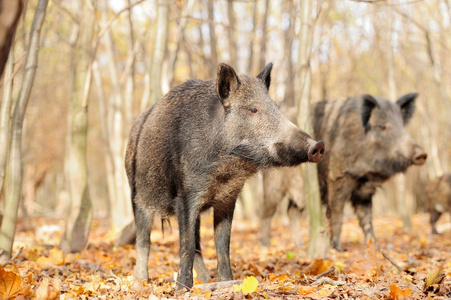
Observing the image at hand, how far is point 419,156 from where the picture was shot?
25.6 feet

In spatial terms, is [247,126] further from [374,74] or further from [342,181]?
[374,74]

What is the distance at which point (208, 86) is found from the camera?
499 cm

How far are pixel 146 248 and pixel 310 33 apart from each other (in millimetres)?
3514

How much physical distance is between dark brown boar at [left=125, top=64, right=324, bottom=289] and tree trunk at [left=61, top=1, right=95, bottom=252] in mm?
2102

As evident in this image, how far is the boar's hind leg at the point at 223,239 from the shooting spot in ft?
15.5

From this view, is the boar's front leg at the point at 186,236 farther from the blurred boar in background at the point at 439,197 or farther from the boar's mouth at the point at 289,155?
the blurred boar in background at the point at 439,197

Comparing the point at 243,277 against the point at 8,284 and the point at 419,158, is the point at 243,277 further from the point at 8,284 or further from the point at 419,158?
the point at 419,158

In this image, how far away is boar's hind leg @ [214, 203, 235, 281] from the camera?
4.71 m

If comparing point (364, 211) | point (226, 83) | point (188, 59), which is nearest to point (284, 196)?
point (364, 211)

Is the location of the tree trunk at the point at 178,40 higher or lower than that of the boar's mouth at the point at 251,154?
higher

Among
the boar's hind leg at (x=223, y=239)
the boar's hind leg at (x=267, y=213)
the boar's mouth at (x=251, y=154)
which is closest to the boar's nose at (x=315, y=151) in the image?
the boar's mouth at (x=251, y=154)

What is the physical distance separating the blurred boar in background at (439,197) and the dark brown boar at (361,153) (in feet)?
17.6

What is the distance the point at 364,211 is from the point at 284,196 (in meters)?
1.60

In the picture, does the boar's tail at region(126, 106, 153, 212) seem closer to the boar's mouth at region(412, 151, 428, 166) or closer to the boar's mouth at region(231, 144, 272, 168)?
the boar's mouth at region(231, 144, 272, 168)
